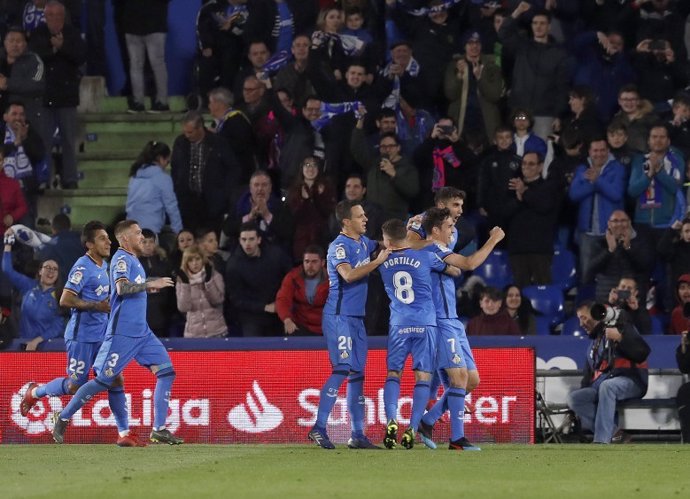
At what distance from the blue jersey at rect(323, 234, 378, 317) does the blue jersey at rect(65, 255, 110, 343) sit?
2.27m

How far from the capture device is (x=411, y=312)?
1453 cm

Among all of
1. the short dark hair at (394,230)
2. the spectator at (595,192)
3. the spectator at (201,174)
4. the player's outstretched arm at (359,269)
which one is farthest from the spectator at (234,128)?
the short dark hair at (394,230)

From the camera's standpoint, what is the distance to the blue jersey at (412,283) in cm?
1445

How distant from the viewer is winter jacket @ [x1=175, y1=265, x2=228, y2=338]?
60.6 ft

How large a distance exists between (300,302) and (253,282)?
0.65 meters

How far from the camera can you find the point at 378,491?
35.3 ft

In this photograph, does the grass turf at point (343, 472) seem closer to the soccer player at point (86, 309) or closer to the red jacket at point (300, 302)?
the soccer player at point (86, 309)

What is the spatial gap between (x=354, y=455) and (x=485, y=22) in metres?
8.97

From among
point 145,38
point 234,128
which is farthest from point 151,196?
point 145,38

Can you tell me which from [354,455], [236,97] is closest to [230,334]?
[236,97]

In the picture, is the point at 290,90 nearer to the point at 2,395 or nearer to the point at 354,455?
the point at 2,395

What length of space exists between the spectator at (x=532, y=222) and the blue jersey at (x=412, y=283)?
4.76 meters

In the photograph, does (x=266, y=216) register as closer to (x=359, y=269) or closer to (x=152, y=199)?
(x=152, y=199)

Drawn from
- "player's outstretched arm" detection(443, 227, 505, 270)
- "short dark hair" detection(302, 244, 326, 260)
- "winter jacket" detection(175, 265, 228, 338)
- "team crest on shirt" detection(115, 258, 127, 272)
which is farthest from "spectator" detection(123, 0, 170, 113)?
"player's outstretched arm" detection(443, 227, 505, 270)
